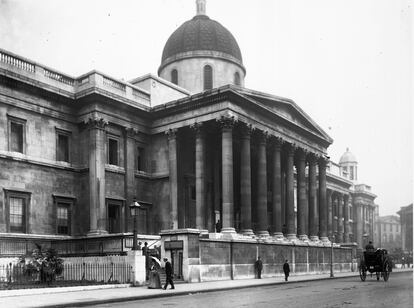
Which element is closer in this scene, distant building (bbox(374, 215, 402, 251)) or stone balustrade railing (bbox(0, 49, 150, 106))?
stone balustrade railing (bbox(0, 49, 150, 106))

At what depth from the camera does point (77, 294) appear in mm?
20109

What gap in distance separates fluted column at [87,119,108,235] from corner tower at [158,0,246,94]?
13.7 m

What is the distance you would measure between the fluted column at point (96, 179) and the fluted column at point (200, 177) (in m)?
5.92

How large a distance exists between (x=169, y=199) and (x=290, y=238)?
975cm

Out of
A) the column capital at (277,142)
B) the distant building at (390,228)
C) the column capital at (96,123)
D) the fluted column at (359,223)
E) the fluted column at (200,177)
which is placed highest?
the column capital at (96,123)

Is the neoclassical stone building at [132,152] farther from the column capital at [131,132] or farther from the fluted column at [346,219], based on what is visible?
the fluted column at [346,219]

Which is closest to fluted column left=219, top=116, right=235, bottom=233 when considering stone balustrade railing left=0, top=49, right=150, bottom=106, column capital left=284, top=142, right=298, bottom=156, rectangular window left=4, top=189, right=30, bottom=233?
stone balustrade railing left=0, top=49, right=150, bottom=106

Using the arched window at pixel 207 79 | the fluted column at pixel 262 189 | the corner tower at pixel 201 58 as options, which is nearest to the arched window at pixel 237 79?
the corner tower at pixel 201 58

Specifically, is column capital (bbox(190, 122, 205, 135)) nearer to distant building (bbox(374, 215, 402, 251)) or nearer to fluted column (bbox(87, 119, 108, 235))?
fluted column (bbox(87, 119, 108, 235))

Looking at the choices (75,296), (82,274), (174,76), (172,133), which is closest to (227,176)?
(172,133)

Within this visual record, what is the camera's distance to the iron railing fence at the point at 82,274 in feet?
78.0

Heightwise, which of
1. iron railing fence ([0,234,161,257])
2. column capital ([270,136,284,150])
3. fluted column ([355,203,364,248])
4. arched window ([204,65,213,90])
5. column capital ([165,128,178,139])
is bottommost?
fluted column ([355,203,364,248])

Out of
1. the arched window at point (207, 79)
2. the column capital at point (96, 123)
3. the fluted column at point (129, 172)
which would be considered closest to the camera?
the column capital at point (96, 123)

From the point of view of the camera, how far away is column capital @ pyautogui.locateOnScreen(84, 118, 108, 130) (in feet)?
111
